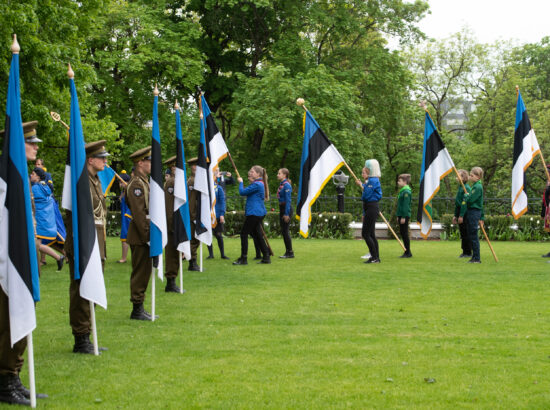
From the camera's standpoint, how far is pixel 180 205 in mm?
9875

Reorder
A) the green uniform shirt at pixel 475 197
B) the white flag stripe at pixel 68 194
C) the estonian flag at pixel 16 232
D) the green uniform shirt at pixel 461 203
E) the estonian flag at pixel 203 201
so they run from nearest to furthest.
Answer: the estonian flag at pixel 16 232 < the white flag stripe at pixel 68 194 < the estonian flag at pixel 203 201 < the green uniform shirt at pixel 475 197 < the green uniform shirt at pixel 461 203

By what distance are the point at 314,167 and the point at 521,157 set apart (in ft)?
16.3

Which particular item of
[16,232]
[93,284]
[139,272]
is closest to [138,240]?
[139,272]

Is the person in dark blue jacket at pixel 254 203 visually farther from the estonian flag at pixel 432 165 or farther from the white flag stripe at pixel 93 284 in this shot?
the white flag stripe at pixel 93 284

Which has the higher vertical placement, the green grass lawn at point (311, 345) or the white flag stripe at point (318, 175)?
the white flag stripe at point (318, 175)

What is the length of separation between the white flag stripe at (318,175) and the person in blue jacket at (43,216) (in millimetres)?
5138

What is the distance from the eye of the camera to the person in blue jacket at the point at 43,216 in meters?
13.1

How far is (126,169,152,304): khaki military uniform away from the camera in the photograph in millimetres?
8266

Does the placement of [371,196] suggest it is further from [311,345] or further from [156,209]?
[311,345]

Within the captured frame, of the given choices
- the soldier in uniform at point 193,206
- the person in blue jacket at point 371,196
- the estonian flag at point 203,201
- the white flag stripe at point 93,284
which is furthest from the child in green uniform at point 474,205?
the white flag stripe at point 93,284

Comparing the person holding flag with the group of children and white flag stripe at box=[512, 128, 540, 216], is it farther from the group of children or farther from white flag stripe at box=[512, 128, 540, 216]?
white flag stripe at box=[512, 128, 540, 216]

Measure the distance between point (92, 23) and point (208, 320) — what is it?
18.7 metres

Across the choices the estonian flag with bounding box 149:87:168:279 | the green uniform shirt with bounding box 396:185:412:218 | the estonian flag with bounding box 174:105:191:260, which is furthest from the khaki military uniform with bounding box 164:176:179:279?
the green uniform shirt with bounding box 396:185:412:218

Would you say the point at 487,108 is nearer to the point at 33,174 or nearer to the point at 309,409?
the point at 33,174
